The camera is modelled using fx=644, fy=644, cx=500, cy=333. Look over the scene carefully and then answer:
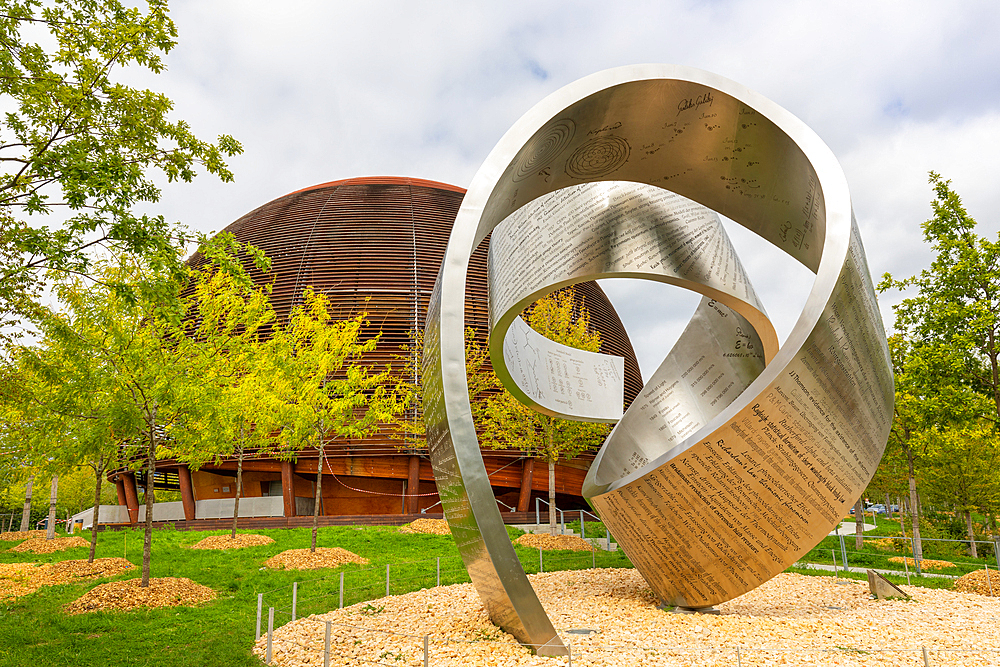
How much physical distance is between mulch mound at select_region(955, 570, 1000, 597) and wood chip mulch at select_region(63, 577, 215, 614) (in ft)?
40.2

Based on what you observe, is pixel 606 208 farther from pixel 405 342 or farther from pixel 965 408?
pixel 405 342

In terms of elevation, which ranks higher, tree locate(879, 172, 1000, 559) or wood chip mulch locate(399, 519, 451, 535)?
tree locate(879, 172, 1000, 559)

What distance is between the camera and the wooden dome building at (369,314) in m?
23.2

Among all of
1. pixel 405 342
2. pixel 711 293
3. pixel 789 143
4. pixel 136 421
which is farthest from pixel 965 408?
pixel 405 342

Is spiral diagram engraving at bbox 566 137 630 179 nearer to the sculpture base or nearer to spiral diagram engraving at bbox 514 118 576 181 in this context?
spiral diagram engraving at bbox 514 118 576 181

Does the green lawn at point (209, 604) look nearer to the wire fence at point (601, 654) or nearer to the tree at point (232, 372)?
the wire fence at point (601, 654)

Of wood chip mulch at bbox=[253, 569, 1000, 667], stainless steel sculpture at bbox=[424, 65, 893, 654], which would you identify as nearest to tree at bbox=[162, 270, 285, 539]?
wood chip mulch at bbox=[253, 569, 1000, 667]

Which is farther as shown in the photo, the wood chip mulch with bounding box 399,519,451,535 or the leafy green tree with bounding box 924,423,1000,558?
the leafy green tree with bounding box 924,423,1000,558

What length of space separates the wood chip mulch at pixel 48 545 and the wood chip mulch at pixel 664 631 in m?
10.6

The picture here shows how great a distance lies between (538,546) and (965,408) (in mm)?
9104

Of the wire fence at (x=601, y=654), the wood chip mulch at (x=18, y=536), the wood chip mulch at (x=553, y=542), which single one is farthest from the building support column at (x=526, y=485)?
the wire fence at (x=601, y=654)

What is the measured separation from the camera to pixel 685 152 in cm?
844

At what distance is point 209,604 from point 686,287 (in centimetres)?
840

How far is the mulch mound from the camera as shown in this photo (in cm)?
1052
